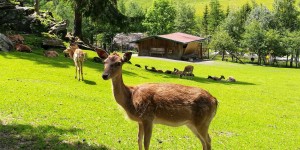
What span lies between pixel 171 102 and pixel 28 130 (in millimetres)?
6285

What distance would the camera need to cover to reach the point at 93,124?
51.0ft

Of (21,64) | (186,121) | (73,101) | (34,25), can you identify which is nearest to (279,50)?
(34,25)

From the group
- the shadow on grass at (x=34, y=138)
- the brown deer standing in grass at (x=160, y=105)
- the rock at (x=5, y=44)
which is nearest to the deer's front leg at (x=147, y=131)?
the brown deer standing in grass at (x=160, y=105)

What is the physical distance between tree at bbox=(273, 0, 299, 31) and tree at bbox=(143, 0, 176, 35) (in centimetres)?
3484

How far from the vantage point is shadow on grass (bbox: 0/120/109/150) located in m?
11.9

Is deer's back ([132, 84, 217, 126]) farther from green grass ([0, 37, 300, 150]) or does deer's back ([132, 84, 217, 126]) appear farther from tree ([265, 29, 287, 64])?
tree ([265, 29, 287, 64])

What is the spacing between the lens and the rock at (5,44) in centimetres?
3627

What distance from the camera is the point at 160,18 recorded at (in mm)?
117312

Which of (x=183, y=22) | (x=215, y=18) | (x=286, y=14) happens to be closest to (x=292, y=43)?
(x=286, y=14)

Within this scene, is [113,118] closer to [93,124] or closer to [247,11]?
[93,124]

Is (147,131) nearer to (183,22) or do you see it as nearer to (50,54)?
(50,54)

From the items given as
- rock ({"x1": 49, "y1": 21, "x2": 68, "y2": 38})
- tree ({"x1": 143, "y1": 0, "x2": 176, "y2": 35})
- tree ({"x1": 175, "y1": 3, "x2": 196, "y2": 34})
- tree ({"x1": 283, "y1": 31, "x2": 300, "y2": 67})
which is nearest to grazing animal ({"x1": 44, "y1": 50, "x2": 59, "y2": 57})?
rock ({"x1": 49, "y1": 21, "x2": 68, "y2": 38})

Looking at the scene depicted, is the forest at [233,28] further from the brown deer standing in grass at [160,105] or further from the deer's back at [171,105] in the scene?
the deer's back at [171,105]

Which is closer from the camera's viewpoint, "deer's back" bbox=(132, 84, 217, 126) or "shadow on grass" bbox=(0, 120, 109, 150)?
"deer's back" bbox=(132, 84, 217, 126)
